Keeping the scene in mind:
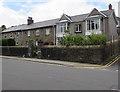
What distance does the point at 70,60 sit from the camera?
1639 cm

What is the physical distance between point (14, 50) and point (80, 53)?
14747 millimetres

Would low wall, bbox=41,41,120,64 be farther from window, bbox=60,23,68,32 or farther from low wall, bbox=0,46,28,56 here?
window, bbox=60,23,68,32

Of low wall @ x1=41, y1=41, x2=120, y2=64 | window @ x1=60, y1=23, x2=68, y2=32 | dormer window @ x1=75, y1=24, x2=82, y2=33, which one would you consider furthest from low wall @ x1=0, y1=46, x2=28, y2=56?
dormer window @ x1=75, y1=24, x2=82, y2=33

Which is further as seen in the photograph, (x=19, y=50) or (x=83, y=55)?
(x=19, y=50)

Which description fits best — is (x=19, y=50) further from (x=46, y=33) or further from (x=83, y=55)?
(x=83, y=55)

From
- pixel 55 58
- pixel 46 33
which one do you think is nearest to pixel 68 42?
pixel 55 58

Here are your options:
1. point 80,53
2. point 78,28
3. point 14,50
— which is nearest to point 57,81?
point 80,53

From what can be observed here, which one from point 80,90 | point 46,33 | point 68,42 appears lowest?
point 80,90

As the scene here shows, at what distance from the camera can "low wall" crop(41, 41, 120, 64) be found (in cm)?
1421

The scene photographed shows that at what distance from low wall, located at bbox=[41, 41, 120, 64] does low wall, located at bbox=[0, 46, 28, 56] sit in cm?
491

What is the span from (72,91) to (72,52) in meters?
11.2

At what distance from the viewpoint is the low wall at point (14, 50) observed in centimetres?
2273

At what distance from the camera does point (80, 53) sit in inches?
612

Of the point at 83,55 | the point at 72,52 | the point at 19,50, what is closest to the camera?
the point at 83,55
